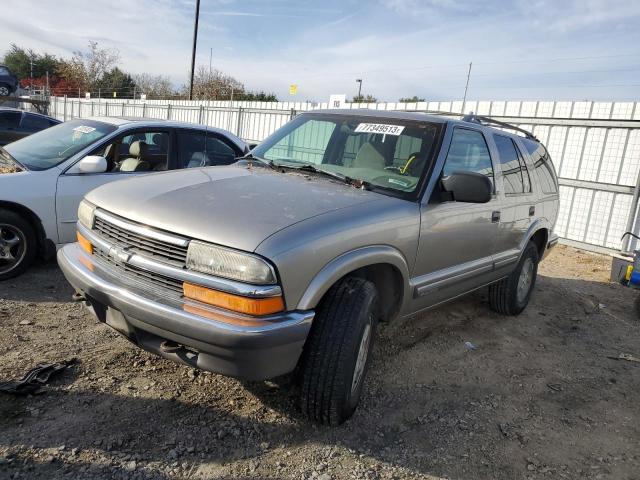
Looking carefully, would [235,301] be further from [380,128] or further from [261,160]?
[380,128]

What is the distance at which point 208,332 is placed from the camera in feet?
7.39

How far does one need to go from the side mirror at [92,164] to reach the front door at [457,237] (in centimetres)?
336

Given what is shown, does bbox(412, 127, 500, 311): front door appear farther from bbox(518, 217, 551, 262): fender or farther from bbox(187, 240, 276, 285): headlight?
bbox(187, 240, 276, 285): headlight

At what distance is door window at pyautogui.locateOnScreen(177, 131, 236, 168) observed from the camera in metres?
5.52

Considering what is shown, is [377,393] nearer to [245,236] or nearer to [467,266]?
[467,266]

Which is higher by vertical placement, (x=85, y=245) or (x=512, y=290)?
(x=85, y=245)

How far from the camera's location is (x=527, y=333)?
4809 millimetres

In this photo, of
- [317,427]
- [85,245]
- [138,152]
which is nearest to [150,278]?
[85,245]

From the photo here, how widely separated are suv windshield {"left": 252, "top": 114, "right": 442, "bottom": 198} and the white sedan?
189 cm

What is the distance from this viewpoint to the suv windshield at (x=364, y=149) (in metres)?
3.33


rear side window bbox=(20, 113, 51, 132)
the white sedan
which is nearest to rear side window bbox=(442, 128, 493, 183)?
the white sedan

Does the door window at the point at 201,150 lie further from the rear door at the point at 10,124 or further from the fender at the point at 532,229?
the rear door at the point at 10,124

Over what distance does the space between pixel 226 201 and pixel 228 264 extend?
51 cm

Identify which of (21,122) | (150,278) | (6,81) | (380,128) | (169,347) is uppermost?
(6,81)
